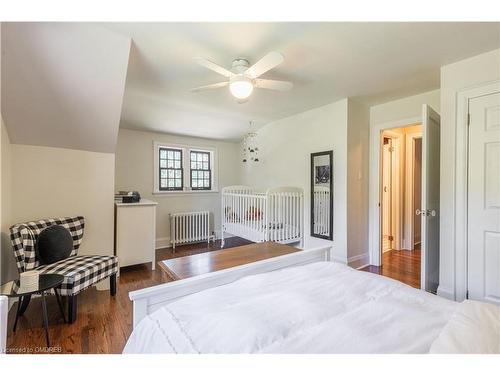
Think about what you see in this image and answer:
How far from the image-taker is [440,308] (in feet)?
3.17

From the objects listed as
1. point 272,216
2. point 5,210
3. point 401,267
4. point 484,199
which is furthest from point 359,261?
point 5,210

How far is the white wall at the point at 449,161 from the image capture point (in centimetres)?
210

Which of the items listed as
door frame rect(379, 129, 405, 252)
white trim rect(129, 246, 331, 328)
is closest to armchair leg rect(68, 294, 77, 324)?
white trim rect(129, 246, 331, 328)

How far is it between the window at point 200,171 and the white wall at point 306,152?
3.14 feet

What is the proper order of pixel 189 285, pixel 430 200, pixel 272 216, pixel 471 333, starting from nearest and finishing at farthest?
pixel 471 333
pixel 189 285
pixel 430 200
pixel 272 216

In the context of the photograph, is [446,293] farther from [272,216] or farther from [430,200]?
[272,216]

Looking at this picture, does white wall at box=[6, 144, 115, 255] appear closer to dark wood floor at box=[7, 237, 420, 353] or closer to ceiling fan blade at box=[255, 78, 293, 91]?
dark wood floor at box=[7, 237, 420, 353]

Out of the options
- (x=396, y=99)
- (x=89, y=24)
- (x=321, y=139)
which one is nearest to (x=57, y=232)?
(x=89, y=24)

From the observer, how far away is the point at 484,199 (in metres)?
1.99

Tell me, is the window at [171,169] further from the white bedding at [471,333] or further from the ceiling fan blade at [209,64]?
the white bedding at [471,333]

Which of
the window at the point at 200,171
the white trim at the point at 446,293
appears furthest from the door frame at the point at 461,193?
the window at the point at 200,171

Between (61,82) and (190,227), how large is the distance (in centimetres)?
315

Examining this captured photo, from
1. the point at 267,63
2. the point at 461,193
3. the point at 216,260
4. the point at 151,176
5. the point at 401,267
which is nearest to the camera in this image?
the point at 267,63
